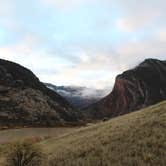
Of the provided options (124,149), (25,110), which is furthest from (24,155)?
(25,110)

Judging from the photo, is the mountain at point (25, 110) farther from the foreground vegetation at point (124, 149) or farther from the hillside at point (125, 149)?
the foreground vegetation at point (124, 149)

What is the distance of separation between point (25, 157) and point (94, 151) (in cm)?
460

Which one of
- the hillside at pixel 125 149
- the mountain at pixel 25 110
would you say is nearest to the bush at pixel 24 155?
the hillside at pixel 125 149

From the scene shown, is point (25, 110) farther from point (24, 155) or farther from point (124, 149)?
point (124, 149)

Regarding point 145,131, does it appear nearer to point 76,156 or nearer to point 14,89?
point 76,156

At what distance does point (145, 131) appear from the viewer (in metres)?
30.0

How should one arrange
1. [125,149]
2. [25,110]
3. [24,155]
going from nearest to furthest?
[125,149] → [24,155] → [25,110]

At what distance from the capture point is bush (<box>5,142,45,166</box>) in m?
27.2

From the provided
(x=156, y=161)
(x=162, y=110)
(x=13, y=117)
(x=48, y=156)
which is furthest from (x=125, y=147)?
(x=13, y=117)

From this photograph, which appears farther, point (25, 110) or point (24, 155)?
point (25, 110)

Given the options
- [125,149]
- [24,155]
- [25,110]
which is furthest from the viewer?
[25,110]

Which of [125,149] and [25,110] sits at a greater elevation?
[25,110]

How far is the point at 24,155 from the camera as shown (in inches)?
1080

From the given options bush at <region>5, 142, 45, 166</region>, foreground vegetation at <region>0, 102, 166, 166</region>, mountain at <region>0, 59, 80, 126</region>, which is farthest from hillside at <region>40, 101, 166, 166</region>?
mountain at <region>0, 59, 80, 126</region>
